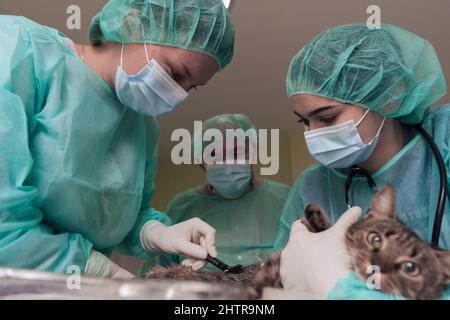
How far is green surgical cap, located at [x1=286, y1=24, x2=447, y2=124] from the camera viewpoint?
109 cm

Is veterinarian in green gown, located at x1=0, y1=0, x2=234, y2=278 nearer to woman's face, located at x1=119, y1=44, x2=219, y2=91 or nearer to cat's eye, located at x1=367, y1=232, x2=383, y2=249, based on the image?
woman's face, located at x1=119, y1=44, x2=219, y2=91

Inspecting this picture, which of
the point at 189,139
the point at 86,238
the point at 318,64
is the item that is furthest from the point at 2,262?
the point at 189,139

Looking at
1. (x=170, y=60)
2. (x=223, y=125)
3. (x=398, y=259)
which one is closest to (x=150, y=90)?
(x=170, y=60)

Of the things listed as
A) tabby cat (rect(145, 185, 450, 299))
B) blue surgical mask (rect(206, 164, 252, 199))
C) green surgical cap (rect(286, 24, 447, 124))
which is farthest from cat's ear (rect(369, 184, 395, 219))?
blue surgical mask (rect(206, 164, 252, 199))

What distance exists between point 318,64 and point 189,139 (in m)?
0.82

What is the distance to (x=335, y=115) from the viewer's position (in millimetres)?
1130

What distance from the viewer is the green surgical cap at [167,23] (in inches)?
42.1

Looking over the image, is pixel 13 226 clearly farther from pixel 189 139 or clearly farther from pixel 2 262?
pixel 189 139

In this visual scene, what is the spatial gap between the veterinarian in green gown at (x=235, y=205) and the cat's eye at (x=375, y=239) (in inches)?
31.5

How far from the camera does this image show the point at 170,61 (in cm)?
109

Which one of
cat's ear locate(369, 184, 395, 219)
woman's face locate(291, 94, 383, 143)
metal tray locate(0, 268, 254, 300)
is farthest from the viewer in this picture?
woman's face locate(291, 94, 383, 143)

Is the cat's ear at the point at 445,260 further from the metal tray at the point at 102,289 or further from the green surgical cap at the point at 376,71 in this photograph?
the green surgical cap at the point at 376,71

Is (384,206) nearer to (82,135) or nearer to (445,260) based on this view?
(445,260)

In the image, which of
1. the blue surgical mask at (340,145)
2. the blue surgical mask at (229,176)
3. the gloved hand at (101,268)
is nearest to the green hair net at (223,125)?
the blue surgical mask at (229,176)
